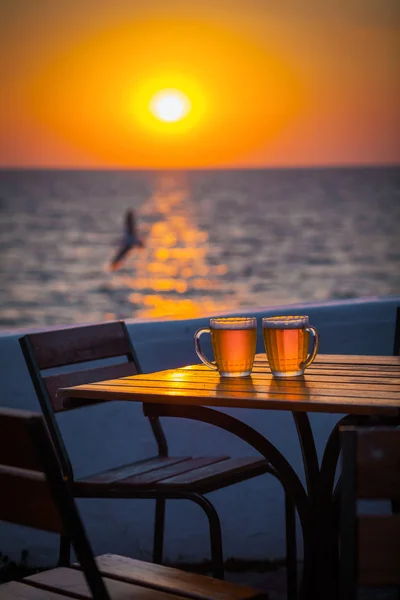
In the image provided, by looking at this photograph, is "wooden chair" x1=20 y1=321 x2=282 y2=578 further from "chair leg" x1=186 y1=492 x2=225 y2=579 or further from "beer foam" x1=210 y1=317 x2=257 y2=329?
"beer foam" x1=210 y1=317 x2=257 y2=329

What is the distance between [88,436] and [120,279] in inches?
1438

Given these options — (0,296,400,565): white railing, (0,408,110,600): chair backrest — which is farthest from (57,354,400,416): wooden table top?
(0,296,400,565): white railing

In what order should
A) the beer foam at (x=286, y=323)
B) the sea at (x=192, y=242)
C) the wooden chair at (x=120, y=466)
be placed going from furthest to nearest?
1. the sea at (x=192, y=242)
2. the wooden chair at (x=120, y=466)
3. the beer foam at (x=286, y=323)

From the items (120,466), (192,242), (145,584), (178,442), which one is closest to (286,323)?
(145,584)

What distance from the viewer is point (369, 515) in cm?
Answer: 122

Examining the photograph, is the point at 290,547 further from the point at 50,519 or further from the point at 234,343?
the point at 50,519

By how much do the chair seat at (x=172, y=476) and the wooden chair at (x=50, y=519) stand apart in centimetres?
65

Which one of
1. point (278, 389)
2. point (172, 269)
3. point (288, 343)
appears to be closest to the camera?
point (278, 389)

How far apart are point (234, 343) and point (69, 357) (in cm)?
83

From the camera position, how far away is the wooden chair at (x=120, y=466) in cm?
246

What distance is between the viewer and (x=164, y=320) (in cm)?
327

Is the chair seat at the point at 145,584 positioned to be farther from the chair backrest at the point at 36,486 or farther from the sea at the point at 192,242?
the sea at the point at 192,242

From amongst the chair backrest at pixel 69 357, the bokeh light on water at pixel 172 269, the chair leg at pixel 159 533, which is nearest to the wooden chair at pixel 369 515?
the chair backrest at pixel 69 357

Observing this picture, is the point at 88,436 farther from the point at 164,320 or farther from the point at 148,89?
the point at 148,89
